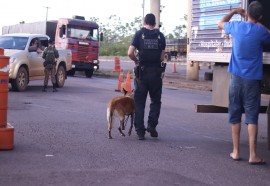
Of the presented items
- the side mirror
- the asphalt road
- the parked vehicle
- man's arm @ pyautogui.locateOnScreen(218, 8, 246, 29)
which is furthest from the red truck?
man's arm @ pyautogui.locateOnScreen(218, 8, 246, 29)

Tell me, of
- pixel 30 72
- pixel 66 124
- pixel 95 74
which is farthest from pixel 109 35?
pixel 66 124

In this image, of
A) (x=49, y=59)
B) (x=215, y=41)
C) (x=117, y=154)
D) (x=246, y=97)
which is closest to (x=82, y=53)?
(x=49, y=59)

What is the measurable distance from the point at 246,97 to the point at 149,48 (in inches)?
85.5

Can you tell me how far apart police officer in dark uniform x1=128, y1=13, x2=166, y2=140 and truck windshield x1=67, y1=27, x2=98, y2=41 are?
2069cm

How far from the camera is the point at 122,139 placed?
351 inches

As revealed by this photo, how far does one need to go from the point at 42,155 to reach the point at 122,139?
1.96 m

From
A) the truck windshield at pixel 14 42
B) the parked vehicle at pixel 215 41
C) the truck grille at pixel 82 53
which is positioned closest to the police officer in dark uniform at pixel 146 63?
the parked vehicle at pixel 215 41

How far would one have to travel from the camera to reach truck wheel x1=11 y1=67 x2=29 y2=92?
17.5 metres

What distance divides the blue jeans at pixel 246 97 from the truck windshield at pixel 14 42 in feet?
39.9

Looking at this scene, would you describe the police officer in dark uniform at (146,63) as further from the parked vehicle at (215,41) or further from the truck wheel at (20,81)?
the truck wheel at (20,81)

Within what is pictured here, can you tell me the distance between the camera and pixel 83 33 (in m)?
29.8

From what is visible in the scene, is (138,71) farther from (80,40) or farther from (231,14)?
(80,40)

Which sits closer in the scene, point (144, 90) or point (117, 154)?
point (117, 154)

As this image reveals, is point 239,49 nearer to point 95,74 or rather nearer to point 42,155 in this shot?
point 42,155
